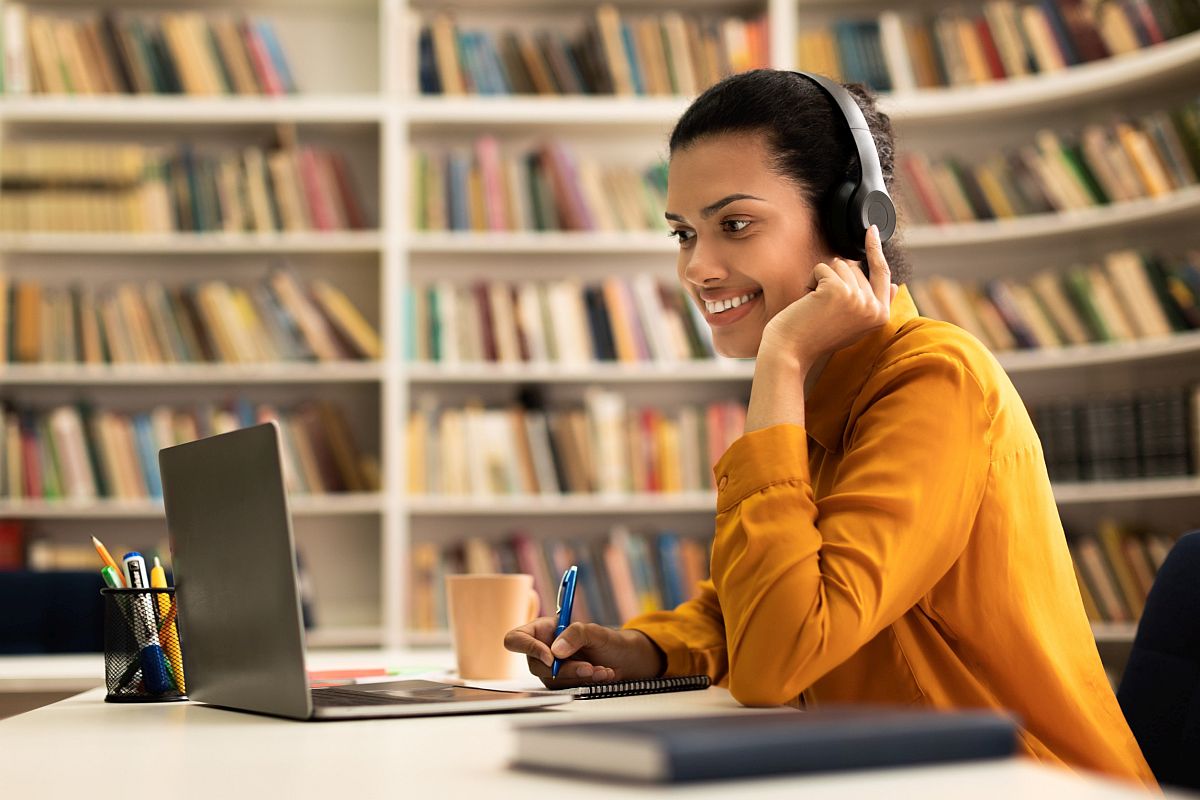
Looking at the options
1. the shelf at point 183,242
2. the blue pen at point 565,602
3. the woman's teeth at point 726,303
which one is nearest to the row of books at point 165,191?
the shelf at point 183,242

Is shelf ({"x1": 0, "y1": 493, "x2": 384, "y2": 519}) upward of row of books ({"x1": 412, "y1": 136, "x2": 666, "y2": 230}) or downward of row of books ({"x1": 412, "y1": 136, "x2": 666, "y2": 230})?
downward

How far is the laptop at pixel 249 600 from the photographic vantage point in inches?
38.5

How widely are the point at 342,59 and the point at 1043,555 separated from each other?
10.8 ft

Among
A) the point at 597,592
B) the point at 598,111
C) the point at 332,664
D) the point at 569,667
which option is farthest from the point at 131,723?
the point at 598,111

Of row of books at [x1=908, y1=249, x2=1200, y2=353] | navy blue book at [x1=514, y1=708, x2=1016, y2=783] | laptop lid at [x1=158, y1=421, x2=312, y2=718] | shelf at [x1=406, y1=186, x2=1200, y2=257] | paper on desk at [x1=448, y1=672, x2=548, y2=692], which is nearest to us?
navy blue book at [x1=514, y1=708, x2=1016, y2=783]

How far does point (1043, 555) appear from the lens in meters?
1.18

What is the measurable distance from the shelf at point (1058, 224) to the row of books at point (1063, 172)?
0.08ft

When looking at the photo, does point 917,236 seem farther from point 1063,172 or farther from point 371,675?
point 371,675

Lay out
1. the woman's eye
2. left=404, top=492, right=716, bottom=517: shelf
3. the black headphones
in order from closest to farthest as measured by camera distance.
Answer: the black headphones
the woman's eye
left=404, top=492, right=716, bottom=517: shelf

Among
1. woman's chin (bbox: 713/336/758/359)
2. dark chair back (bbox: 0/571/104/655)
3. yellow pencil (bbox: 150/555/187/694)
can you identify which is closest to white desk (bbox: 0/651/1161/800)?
yellow pencil (bbox: 150/555/187/694)

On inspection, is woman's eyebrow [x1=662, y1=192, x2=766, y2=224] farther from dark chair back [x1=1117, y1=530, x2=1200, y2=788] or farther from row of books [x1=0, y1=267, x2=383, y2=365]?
row of books [x1=0, y1=267, x2=383, y2=365]

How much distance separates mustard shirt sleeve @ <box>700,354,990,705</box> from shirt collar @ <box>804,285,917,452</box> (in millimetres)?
84

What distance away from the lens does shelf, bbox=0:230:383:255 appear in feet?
12.0

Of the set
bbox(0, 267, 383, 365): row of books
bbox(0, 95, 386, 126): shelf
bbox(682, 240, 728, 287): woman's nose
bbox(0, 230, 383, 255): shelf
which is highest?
bbox(0, 95, 386, 126): shelf
